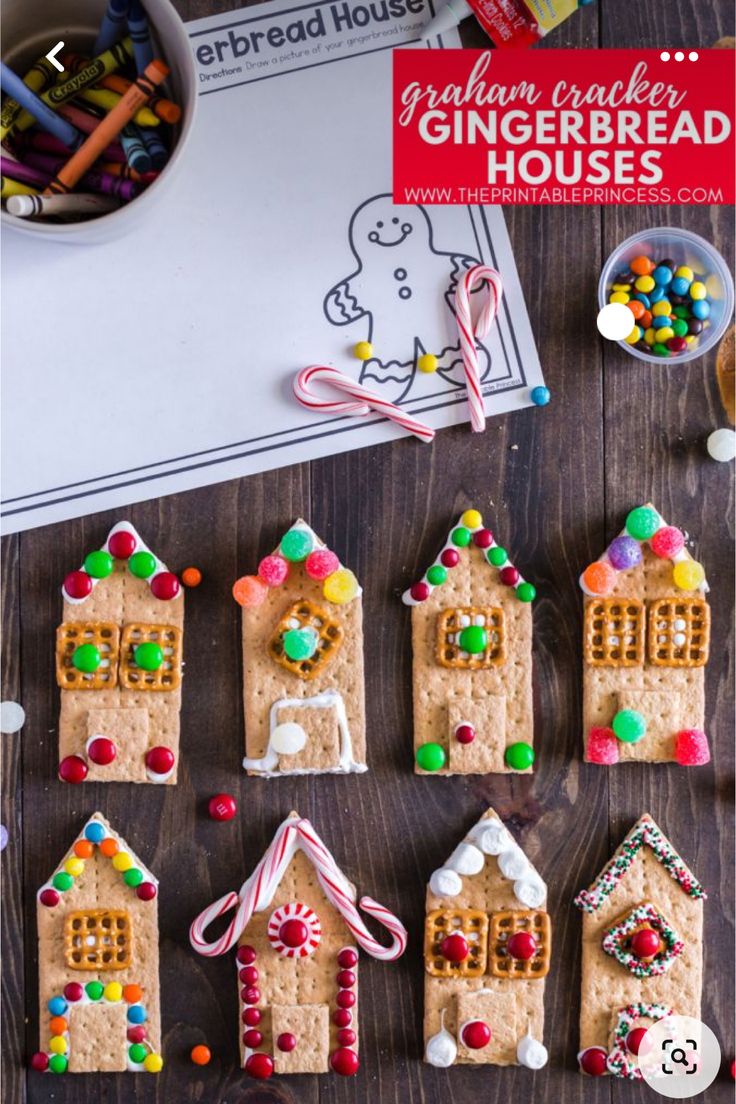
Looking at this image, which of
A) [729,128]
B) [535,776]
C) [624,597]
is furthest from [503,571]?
[729,128]

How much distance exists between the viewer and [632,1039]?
1.28 meters

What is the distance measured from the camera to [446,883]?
4.20 feet

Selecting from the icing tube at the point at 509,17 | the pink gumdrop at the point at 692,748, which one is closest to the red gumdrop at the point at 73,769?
the pink gumdrop at the point at 692,748

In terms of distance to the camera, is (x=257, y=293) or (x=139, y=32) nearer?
(x=139, y=32)

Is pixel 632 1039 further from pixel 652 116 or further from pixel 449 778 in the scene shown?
pixel 652 116

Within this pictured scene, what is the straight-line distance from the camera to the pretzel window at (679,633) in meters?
1.29

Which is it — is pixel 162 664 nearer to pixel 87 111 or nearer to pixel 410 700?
pixel 410 700

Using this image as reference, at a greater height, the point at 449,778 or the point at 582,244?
the point at 582,244

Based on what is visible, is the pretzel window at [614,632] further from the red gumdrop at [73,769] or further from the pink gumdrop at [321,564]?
→ the red gumdrop at [73,769]

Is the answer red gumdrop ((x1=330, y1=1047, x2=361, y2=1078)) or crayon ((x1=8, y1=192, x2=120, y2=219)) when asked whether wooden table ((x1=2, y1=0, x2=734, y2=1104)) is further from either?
crayon ((x1=8, y1=192, x2=120, y2=219))

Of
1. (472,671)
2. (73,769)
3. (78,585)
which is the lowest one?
(73,769)

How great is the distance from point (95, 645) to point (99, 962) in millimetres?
379

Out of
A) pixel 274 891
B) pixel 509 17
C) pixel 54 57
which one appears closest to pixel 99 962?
pixel 274 891

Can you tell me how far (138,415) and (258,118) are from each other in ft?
1.26
